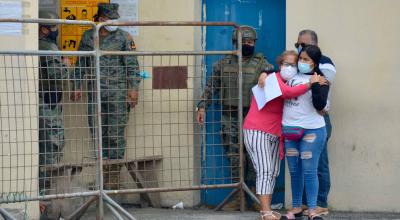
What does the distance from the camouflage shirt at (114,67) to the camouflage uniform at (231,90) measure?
747mm

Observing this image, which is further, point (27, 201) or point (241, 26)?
point (241, 26)

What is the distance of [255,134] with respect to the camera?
803 centimetres

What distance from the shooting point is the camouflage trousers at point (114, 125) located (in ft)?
27.7

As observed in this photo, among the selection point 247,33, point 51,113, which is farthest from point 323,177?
point 51,113

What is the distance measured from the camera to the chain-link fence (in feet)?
26.3

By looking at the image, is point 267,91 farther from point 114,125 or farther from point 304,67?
point 114,125

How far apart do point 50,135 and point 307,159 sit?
2.40m

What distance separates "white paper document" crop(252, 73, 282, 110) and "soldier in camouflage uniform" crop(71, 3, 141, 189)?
1.21 metres

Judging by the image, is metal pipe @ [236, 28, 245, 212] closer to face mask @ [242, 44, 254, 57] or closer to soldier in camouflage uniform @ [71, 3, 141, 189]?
face mask @ [242, 44, 254, 57]

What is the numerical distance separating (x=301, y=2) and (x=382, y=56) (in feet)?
3.13

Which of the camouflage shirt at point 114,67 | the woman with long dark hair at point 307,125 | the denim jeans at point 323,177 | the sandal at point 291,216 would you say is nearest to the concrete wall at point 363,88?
the denim jeans at point 323,177

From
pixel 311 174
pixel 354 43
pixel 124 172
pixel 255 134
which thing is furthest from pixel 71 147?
pixel 354 43

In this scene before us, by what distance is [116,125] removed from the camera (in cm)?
846

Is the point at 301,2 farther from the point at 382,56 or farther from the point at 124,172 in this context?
the point at 124,172
